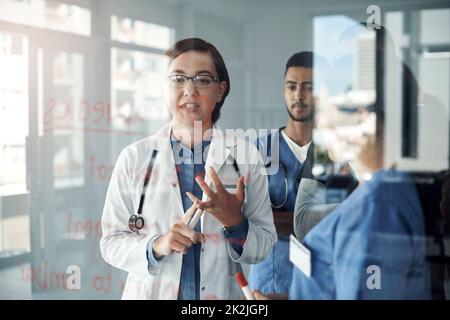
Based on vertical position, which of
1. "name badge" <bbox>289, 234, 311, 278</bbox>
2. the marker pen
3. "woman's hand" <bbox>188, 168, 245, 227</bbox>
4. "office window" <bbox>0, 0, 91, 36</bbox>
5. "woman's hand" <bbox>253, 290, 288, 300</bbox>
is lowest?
"woman's hand" <bbox>253, 290, 288, 300</bbox>

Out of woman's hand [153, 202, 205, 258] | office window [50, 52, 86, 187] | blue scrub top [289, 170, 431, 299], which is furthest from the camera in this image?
office window [50, 52, 86, 187]

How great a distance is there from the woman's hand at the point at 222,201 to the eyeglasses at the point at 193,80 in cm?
37

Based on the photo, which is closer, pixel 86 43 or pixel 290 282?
pixel 290 282

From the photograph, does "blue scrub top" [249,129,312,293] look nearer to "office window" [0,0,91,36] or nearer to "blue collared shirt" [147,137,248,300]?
"blue collared shirt" [147,137,248,300]

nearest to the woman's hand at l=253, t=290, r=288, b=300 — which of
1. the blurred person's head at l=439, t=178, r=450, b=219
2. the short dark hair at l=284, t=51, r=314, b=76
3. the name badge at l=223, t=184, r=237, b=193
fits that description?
the name badge at l=223, t=184, r=237, b=193

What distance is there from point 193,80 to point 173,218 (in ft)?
1.97

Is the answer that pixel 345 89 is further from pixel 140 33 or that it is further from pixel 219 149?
pixel 140 33

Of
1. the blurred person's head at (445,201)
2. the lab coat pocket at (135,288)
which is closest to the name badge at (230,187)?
the lab coat pocket at (135,288)

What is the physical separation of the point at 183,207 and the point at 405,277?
3.21 ft

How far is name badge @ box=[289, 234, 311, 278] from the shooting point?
2467 mm

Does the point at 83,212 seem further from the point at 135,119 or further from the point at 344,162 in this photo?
the point at 344,162

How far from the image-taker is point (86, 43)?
2.69m

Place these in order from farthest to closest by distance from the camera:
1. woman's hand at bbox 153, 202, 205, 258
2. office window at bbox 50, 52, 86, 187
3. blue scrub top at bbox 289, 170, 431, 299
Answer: office window at bbox 50, 52, 86, 187, woman's hand at bbox 153, 202, 205, 258, blue scrub top at bbox 289, 170, 431, 299

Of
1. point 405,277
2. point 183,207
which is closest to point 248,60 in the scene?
point 183,207
